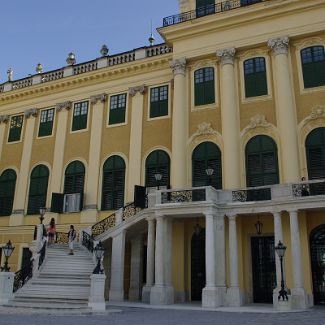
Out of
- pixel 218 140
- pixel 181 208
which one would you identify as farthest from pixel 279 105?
pixel 181 208

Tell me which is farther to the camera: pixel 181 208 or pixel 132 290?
pixel 132 290

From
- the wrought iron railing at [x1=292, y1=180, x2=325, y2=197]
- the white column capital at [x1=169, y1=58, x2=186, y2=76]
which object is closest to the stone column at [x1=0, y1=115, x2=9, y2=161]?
A: the white column capital at [x1=169, y1=58, x2=186, y2=76]

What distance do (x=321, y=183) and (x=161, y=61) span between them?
12.4 meters

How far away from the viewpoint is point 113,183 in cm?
2484

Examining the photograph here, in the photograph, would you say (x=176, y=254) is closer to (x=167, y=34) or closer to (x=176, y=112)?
(x=176, y=112)

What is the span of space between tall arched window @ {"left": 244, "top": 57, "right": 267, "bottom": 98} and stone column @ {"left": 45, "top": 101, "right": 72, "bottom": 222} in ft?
40.2

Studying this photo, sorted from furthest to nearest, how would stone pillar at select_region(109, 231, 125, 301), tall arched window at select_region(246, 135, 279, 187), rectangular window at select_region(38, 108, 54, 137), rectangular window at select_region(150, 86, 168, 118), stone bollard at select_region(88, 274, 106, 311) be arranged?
1. rectangular window at select_region(38, 108, 54, 137)
2. rectangular window at select_region(150, 86, 168, 118)
3. tall arched window at select_region(246, 135, 279, 187)
4. stone pillar at select_region(109, 231, 125, 301)
5. stone bollard at select_region(88, 274, 106, 311)

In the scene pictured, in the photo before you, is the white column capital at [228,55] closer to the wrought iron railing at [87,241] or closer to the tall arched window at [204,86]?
the tall arched window at [204,86]

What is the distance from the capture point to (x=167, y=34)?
2386 centimetres

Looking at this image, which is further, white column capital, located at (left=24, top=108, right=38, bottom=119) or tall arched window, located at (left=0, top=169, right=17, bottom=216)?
white column capital, located at (left=24, top=108, right=38, bottom=119)

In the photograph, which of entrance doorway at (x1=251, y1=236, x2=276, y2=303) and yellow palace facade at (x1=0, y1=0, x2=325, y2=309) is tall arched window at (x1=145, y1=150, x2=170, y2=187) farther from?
entrance doorway at (x1=251, y1=236, x2=276, y2=303)

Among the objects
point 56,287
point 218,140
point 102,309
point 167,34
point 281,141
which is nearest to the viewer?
point 102,309

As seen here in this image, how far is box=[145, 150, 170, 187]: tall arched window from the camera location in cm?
2338

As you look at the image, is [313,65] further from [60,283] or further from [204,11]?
[60,283]
